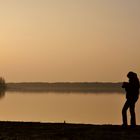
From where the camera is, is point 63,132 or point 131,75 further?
point 131,75

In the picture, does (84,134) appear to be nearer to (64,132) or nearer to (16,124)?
(64,132)

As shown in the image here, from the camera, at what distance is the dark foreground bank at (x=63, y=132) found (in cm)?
1684

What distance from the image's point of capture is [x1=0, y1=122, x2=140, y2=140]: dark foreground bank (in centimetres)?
1684

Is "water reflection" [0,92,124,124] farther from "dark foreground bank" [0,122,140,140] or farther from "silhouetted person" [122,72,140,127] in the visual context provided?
"dark foreground bank" [0,122,140,140]

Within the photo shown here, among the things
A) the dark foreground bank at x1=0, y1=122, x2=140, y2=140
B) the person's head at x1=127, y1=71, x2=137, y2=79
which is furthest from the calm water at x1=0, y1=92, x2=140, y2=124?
the person's head at x1=127, y1=71, x2=137, y2=79

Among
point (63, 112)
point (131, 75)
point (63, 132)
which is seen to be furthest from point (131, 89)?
point (63, 112)

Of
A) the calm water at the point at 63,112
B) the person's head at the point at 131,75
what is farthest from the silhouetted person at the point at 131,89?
the calm water at the point at 63,112

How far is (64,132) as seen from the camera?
1817 cm

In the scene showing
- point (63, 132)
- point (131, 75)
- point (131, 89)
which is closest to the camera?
point (63, 132)

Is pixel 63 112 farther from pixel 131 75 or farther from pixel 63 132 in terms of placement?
pixel 63 132

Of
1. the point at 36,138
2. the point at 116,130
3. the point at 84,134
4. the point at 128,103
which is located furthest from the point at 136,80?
the point at 36,138

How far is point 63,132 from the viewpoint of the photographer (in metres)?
18.2

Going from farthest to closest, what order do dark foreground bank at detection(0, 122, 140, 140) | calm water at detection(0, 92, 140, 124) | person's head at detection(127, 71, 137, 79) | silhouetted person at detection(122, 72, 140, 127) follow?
calm water at detection(0, 92, 140, 124), silhouetted person at detection(122, 72, 140, 127), person's head at detection(127, 71, 137, 79), dark foreground bank at detection(0, 122, 140, 140)

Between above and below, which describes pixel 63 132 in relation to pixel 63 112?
below
